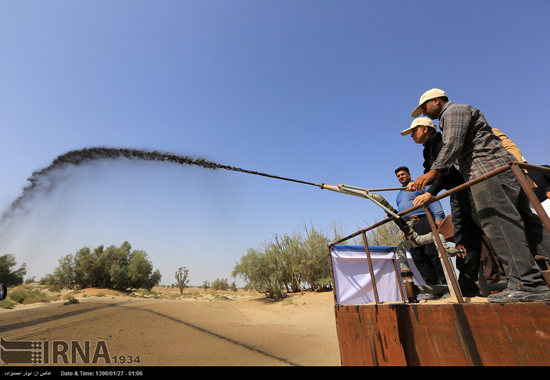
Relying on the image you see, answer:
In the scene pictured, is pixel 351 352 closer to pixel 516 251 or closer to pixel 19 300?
pixel 516 251

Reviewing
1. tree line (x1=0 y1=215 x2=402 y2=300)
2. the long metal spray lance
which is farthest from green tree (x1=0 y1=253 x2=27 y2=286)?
the long metal spray lance

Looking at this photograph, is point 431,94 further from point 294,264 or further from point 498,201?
point 294,264

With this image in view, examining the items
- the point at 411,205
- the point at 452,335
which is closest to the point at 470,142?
the point at 452,335

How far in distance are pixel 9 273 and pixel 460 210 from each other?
4748 centimetres

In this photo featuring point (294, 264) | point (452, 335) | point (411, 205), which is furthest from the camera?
point (294, 264)

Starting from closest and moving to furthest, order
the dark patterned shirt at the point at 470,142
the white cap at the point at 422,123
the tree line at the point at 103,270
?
the dark patterned shirt at the point at 470,142 < the white cap at the point at 422,123 < the tree line at the point at 103,270

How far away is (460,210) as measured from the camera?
2988 mm

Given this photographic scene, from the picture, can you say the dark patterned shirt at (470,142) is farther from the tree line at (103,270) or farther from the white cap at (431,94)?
the tree line at (103,270)

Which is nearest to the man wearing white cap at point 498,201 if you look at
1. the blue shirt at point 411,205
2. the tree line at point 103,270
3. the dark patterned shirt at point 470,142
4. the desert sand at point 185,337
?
the dark patterned shirt at point 470,142

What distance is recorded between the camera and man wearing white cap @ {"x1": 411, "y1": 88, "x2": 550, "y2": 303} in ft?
5.91

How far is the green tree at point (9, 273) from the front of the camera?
30.3m

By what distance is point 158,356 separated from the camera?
602cm

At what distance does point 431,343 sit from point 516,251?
107cm

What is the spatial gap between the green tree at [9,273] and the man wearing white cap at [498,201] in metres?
45.4
